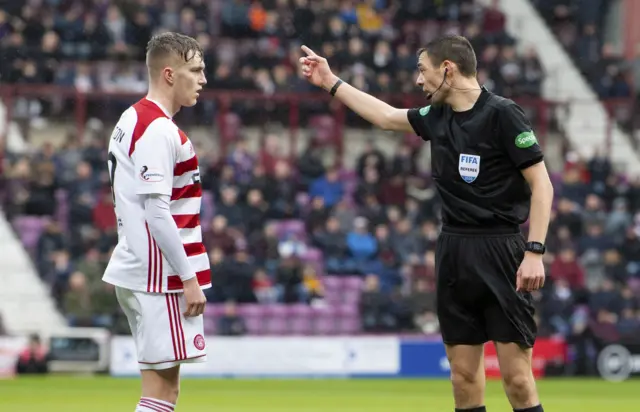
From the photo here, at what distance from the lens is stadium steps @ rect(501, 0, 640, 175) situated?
24.6 metres

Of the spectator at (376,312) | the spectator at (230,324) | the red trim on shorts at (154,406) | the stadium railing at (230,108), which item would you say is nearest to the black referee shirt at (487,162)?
the red trim on shorts at (154,406)

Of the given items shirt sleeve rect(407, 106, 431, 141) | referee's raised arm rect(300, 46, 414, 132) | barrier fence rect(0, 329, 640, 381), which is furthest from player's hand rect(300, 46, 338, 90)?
barrier fence rect(0, 329, 640, 381)

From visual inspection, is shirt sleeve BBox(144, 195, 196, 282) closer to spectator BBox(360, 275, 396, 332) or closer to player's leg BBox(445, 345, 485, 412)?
player's leg BBox(445, 345, 485, 412)

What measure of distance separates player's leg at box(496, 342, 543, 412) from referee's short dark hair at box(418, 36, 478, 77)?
60.0 inches

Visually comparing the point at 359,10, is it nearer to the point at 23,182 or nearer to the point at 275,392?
the point at 23,182

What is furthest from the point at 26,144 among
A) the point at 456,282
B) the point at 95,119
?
the point at 456,282

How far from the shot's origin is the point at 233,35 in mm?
24203

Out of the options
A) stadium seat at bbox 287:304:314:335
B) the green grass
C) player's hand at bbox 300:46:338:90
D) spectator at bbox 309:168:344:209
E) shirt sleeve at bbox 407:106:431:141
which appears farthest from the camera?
spectator at bbox 309:168:344:209

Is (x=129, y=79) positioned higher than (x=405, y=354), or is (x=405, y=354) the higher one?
(x=129, y=79)

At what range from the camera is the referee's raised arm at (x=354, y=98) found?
7684 mm

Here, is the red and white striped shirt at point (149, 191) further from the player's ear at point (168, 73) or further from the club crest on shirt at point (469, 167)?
the club crest on shirt at point (469, 167)

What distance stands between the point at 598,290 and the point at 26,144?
9722 millimetres

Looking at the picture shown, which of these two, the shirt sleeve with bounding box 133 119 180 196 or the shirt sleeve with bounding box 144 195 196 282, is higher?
the shirt sleeve with bounding box 133 119 180 196

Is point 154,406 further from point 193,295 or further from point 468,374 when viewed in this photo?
point 468,374
